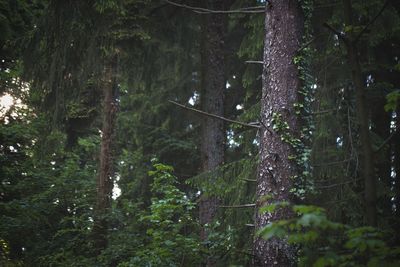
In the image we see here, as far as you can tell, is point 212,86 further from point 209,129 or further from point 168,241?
point 168,241

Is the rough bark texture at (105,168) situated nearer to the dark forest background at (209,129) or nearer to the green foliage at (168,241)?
the dark forest background at (209,129)

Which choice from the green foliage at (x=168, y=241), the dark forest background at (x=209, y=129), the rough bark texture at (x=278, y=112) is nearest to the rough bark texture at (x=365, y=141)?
the dark forest background at (x=209, y=129)

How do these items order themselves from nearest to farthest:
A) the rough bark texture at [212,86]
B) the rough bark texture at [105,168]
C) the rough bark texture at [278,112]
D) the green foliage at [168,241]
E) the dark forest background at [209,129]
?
the rough bark texture at [278,112] < the dark forest background at [209,129] < the green foliage at [168,241] < the rough bark texture at [212,86] < the rough bark texture at [105,168]

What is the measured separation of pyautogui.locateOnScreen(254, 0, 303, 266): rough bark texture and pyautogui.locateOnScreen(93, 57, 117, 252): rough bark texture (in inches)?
220

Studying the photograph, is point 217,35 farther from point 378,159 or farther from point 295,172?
point 295,172

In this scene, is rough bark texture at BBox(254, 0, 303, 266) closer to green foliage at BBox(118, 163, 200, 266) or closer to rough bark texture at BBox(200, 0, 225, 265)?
green foliage at BBox(118, 163, 200, 266)

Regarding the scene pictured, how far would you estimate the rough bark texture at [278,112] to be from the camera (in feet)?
14.8

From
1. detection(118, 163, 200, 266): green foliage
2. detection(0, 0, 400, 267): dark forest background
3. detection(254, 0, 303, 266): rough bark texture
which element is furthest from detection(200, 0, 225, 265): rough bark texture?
detection(254, 0, 303, 266): rough bark texture

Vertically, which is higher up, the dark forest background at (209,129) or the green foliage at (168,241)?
the dark forest background at (209,129)

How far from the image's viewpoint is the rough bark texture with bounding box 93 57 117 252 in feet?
31.5

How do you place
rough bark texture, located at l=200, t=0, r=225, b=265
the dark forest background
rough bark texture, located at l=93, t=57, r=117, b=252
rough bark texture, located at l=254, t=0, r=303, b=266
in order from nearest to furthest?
rough bark texture, located at l=254, t=0, r=303, b=266 < the dark forest background < rough bark texture, located at l=200, t=0, r=225, b=265 < rough bark texture, located at l=93, t=57, r=117, b=252

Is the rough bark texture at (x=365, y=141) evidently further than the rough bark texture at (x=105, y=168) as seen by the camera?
No

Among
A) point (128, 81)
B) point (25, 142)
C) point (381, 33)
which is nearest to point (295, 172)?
point (381, 33)

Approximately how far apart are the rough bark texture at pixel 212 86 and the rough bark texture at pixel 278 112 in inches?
162
